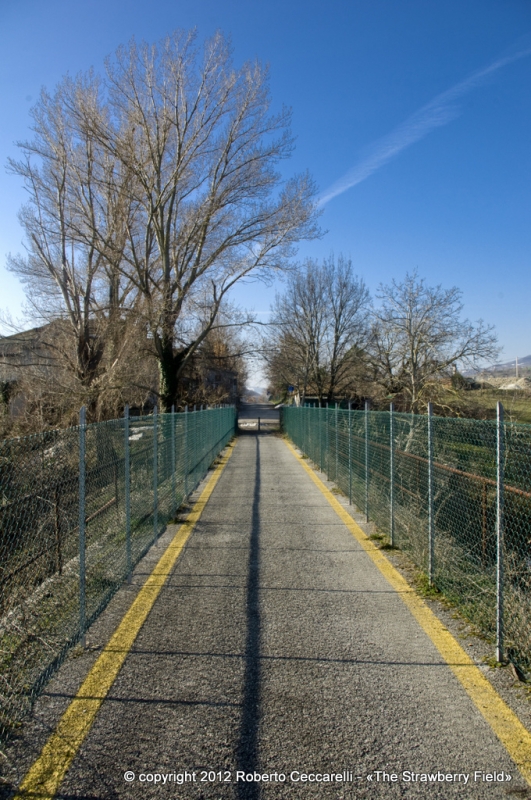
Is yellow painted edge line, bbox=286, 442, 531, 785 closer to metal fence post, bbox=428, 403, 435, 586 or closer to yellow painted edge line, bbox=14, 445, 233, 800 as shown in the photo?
metal fence post, bbox=428, 403, 435, 586

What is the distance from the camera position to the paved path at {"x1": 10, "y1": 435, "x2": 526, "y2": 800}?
2547 millimetres

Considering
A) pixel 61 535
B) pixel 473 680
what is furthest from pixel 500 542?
pixel 61 535

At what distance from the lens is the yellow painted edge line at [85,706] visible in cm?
249

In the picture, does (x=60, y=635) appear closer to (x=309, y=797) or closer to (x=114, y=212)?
(x=309, y=797)

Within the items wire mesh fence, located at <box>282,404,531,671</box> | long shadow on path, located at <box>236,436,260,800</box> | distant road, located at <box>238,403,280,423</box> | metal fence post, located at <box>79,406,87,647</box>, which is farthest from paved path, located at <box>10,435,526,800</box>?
distant road, located at <box>238,403,280,423</box>

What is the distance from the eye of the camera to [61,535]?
15.6 feet

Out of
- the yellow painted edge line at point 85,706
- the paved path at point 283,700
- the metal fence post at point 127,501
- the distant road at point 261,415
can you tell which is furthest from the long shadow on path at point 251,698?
the distant road at point 261,415

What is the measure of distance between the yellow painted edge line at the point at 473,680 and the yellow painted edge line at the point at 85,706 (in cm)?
207

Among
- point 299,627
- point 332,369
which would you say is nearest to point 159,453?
point 299,627

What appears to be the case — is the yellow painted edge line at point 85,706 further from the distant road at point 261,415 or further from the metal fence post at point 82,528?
the distant road at point 261,415

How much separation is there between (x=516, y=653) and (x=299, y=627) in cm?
145

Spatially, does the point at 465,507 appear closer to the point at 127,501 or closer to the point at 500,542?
the point at 500,542

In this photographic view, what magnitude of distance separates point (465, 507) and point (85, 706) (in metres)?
3.87

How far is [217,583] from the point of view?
17.0 ft
